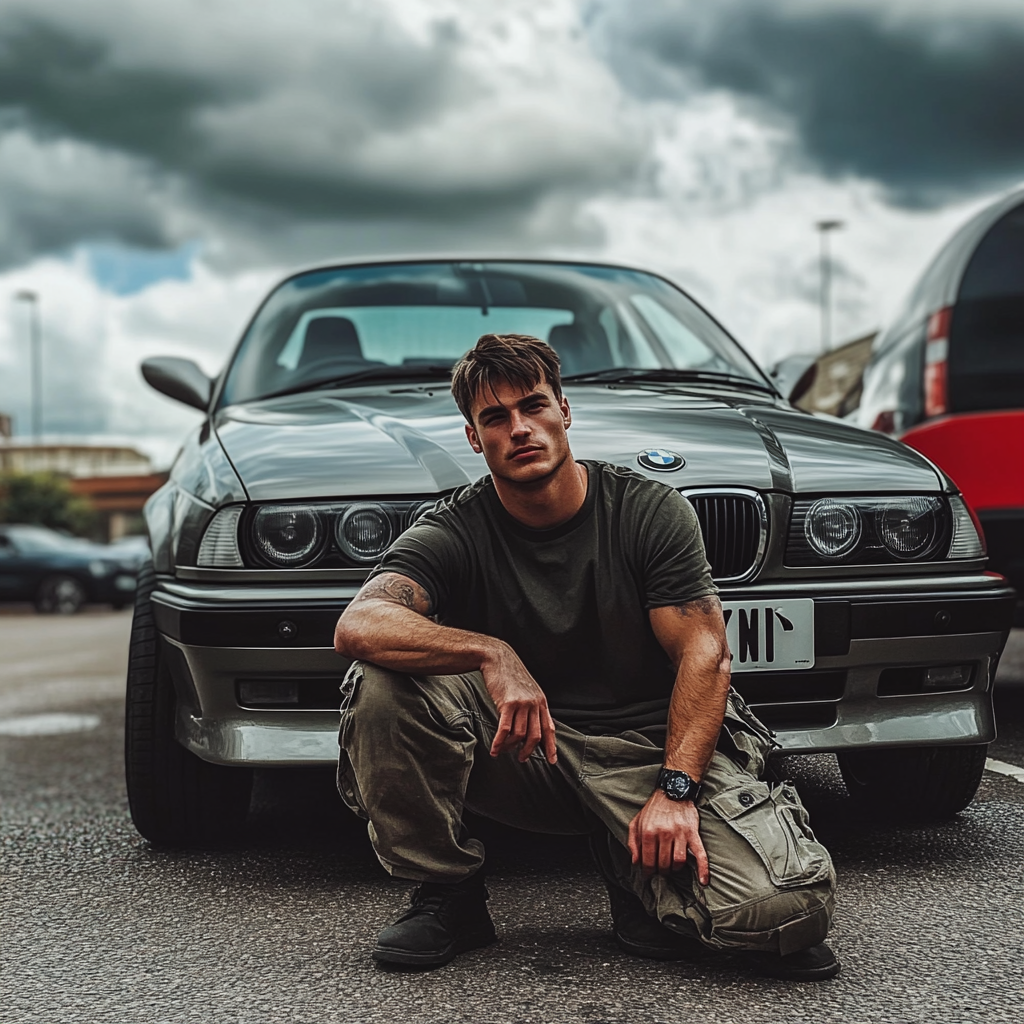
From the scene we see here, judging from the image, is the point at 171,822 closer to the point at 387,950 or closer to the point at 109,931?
the point at 109,931

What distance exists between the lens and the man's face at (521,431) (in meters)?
2.49

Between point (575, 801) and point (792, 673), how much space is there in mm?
618

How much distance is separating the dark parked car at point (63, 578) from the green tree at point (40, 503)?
1052 inches

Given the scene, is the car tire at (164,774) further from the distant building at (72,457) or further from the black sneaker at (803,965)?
the distant building at (72,457)

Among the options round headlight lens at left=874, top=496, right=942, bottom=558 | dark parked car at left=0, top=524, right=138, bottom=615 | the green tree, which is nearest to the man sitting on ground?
round headlight lens at left=874, top=496, right=942, bottom=558

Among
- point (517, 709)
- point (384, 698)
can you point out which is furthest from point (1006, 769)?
point (384, 698)

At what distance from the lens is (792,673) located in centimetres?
289

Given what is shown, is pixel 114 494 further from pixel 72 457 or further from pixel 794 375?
pixel 794 375

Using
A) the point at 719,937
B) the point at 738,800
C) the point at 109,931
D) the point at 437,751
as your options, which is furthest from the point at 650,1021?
the point at 109,931

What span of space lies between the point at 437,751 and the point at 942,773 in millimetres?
1502

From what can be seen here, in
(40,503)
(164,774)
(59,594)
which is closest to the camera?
(164,774)

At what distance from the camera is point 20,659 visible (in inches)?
386

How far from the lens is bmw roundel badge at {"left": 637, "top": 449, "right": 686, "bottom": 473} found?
2.97 meters

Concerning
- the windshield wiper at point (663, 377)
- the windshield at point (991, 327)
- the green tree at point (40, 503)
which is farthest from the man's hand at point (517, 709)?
the green tree at point (40, 503)
